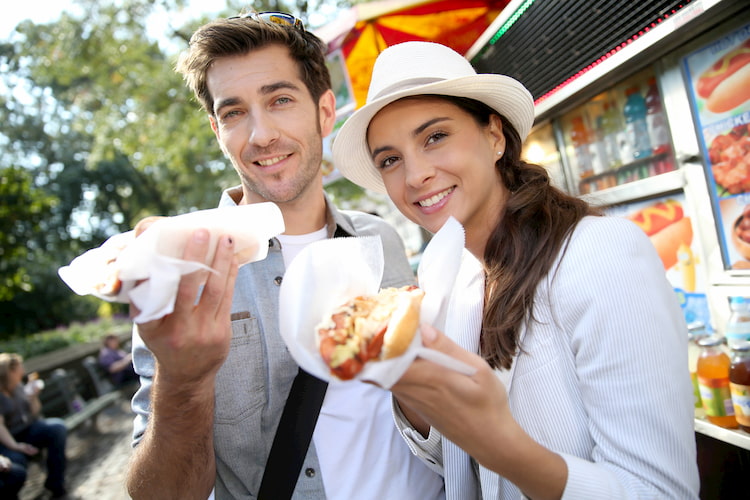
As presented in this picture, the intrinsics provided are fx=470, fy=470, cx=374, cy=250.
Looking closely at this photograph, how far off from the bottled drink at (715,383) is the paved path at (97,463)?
568cm

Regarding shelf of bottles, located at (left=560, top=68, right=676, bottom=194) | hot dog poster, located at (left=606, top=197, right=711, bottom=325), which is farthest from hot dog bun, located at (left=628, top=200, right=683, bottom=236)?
shelf of bottles, located at (left=560, top=68, right=676, bottom=194)

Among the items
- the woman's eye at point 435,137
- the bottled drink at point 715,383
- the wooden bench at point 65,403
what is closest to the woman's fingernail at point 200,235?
the woman's eye at point 435,137

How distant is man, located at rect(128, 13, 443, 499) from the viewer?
4.75 feet

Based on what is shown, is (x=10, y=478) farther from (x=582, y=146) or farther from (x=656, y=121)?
(x=656, y=121)

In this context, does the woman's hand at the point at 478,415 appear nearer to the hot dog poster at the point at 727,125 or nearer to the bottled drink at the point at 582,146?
the hot dog poster at the point at 727,125

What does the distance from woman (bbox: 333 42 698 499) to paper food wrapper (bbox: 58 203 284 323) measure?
2.09 ft

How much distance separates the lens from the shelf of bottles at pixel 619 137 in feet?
10.3

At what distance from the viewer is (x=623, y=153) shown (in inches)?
138

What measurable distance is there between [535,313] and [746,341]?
150 centimetres

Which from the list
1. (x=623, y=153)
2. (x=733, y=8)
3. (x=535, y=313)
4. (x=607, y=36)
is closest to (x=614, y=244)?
(x=535, y=313)

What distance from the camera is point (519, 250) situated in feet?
5.47

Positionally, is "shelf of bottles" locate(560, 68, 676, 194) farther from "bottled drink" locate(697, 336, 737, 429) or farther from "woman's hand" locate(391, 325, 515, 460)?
"woman's hand" locate(391, 325, 515, 460)

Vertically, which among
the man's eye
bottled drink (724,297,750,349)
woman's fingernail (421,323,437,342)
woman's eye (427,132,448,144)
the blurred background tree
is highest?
the blurred background tree

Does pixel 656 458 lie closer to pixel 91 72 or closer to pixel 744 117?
pixel 744 117
